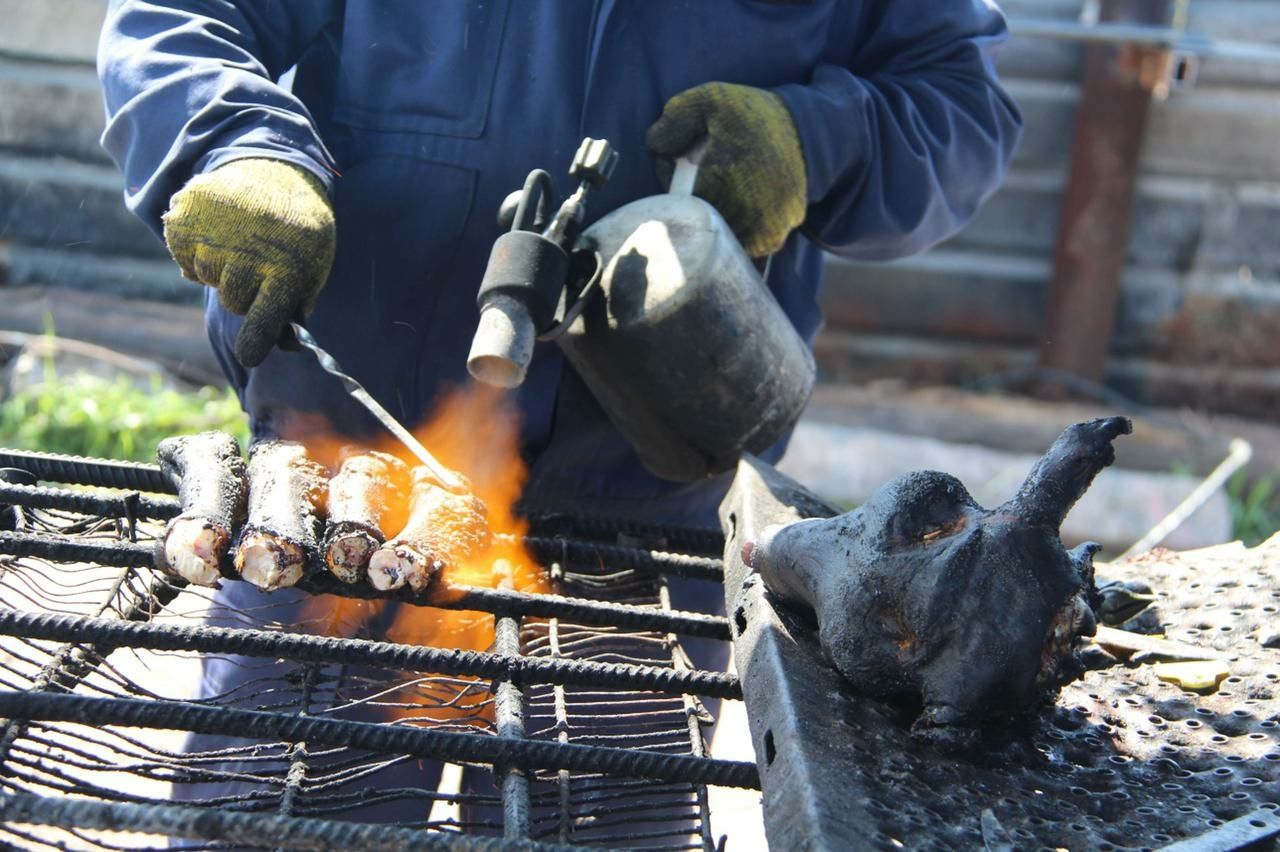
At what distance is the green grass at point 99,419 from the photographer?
4910 millimetres

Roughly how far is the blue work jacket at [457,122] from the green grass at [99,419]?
8.18ft

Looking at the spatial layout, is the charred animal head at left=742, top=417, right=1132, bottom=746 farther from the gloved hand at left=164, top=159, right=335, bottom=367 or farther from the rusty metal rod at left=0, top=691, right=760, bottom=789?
the gloved hand at left=164, top=159, right=335, bottom=367

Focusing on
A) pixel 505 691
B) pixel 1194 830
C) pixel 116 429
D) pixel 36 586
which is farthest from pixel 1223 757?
pixel 116 429

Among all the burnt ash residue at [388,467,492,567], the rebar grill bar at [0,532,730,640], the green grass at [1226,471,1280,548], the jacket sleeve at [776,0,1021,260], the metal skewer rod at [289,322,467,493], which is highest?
the green grass at [1226,471,1280,548]

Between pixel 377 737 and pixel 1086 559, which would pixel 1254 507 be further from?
pixel 377 737

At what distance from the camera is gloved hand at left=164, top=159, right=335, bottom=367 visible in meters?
2.04

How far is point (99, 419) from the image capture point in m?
4.95

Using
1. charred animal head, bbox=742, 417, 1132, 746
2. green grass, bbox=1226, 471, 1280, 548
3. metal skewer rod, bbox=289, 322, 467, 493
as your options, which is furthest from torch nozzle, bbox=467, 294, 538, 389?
green grass, bbox=1226, 471, 1280, 548

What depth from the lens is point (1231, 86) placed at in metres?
6.19

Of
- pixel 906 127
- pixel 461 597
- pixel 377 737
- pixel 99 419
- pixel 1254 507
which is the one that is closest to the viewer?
pixel 377 737

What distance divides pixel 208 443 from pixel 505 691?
705 millimetres

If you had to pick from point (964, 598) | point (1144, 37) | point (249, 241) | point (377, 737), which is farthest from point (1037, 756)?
point (1144, 37)

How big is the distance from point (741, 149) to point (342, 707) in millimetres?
1237

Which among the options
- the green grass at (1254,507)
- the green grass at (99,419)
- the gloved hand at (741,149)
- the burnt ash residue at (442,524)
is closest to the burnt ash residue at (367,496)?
the burnt ash residue at (442,524)
